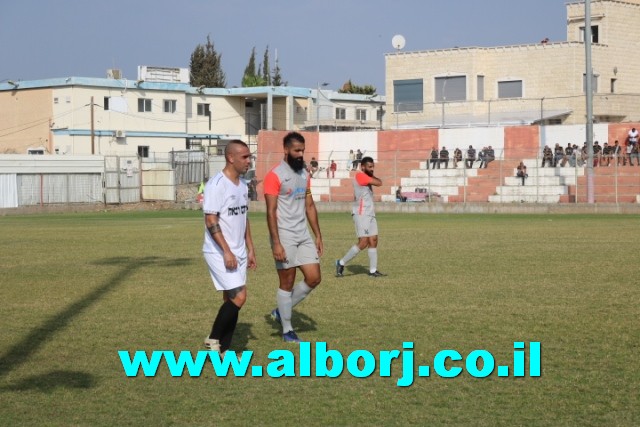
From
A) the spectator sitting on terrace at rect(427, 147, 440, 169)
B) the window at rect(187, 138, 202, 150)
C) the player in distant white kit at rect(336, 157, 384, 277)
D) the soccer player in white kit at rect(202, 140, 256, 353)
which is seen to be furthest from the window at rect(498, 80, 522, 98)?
the soccer player in white kit at rect(202, 140, 256, 353)

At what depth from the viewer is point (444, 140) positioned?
51906 mm

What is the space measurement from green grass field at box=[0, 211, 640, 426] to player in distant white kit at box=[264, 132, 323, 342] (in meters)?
0.48

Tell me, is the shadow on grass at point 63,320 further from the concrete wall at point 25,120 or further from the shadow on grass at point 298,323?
the concrete wall at point 25,120

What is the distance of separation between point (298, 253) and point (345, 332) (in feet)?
3.28

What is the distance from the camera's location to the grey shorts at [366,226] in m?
16.1

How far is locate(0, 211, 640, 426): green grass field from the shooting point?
283 inches

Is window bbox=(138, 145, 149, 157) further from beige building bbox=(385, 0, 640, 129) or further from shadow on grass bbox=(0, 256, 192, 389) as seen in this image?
shadow on grass bbox=(0, 256, 192, 389)

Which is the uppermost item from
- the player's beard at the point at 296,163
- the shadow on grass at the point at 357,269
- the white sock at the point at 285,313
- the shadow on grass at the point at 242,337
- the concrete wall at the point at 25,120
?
the concrete wall at the point at 25,120

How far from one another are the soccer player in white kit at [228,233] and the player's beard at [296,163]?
0.88m

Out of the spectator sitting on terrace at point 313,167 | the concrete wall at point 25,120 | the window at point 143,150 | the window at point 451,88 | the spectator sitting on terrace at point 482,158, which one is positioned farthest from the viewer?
the window at point 143,150

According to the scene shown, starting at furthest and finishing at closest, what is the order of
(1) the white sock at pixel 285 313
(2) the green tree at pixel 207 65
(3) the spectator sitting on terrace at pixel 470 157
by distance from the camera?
(2) the green tree at pixel 207 65 → (3) the spectator sitting on terrace at pixel 470 157 → (1) the white sock at pixel 285 313

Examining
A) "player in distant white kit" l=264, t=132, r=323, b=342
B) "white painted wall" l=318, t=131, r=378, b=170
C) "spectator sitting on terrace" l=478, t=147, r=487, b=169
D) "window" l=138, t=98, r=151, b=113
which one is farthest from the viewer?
"window" l=138, t=98, r=151, b=113

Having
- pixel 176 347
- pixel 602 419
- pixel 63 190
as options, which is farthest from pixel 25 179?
pixel 602 419

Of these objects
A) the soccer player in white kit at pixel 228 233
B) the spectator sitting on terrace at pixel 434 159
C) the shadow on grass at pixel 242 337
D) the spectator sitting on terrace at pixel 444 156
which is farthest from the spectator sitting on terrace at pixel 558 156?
the soccer player in white kit at pixel 228 233
